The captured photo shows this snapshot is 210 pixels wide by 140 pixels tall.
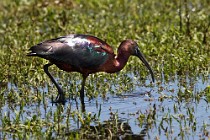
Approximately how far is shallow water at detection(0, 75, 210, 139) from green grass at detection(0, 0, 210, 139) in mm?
54

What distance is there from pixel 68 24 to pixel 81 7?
186 cm

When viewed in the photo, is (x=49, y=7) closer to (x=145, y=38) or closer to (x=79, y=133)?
(x=145, y=38)

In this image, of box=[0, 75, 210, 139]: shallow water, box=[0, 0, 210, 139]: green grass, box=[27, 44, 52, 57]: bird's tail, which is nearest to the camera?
box=[0, 75, 210, 139]: shallow water

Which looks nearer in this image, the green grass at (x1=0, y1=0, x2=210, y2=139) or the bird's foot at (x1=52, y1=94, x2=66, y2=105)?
the green grass at (x1=0, y1=0, x2=210, y2=139)

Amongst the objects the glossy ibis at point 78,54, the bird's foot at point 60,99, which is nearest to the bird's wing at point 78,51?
the glossy ibis at point 78,54

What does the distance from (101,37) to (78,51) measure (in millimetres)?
3504

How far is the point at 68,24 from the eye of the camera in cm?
1466

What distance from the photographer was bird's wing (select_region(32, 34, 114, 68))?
9.84m

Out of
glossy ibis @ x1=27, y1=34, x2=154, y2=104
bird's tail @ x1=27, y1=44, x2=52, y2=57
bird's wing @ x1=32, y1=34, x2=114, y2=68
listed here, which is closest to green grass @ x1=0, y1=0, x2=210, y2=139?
glossy ibis @ x1=27, y1=34, x2=154, y2=104

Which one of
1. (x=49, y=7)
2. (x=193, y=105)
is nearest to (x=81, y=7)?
(x=49, y=7)

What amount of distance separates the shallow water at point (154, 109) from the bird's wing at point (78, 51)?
0.53 m

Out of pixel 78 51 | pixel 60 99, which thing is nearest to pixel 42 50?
pixel 78 51

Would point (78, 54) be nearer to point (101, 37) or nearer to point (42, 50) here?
point (42, 50)

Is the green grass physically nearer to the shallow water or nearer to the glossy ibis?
the shallow water
